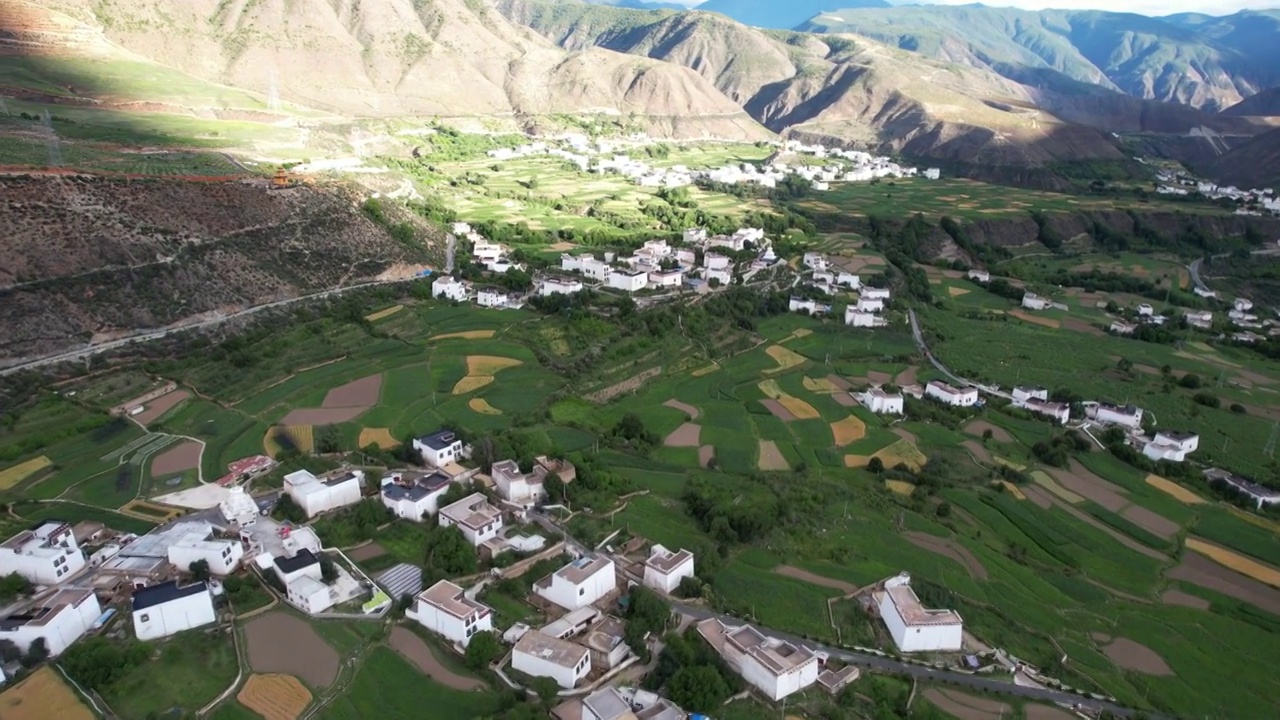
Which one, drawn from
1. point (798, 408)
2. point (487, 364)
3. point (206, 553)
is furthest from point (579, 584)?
point (487, 364)

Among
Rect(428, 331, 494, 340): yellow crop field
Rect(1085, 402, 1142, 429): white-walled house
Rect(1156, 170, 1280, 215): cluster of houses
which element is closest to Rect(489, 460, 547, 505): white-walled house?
Rect(428, 331, 494, 340): yellow crop field

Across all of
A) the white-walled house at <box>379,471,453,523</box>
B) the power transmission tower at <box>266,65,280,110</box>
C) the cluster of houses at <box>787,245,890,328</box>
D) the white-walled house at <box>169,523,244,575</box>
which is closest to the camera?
the white-walled house at <box>169,523,244,575</box>

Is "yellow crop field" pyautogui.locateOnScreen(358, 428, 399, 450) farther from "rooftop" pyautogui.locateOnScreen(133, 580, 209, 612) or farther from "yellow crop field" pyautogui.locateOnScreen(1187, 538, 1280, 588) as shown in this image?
"yellow crop field" pyautogui.locateOnScreen(1187, 538, 1280, 588)

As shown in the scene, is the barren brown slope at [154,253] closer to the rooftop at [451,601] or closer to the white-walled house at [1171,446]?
the rooftop at [451,601]

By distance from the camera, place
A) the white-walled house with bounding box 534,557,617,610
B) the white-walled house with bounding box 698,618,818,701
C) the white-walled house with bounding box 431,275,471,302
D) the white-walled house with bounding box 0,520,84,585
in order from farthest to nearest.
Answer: the white-walled house with bounding box 431,275,471,302 → the white-walled house with bounding box 534,557,617,610 → the white-walled house with bounding box 0,520,84,585 → the white-walled house with bounding box 698,618,818,701

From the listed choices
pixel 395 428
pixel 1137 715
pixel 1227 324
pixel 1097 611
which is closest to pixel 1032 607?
pixel 1097 611

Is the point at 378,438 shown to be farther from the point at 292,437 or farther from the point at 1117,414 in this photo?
the point at 1117,414
